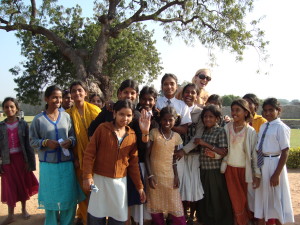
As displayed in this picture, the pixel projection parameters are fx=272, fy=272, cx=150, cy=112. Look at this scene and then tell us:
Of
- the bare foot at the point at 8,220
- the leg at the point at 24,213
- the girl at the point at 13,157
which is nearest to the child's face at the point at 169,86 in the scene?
the girl at the point at 13,157

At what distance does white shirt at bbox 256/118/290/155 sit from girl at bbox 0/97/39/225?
321 centimetres

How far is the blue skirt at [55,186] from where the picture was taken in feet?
10.0

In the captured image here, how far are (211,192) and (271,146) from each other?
36.3 inches

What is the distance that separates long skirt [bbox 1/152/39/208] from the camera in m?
3.90

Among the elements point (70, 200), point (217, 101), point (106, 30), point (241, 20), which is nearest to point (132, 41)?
point (106, 30)

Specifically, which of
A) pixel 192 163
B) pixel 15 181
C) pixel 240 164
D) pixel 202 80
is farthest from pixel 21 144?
pixel 240 164

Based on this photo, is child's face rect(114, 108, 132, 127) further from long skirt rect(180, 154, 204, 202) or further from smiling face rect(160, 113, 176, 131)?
long skirt rect(180, 154, 204, 202)

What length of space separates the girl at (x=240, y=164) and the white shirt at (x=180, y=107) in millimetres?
572

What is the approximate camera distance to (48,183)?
3061 mm

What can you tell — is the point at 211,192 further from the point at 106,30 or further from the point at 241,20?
the point at 241,20

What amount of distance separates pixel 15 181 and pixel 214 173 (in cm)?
283

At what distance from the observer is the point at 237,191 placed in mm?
3342

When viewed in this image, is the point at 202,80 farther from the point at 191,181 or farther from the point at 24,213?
the point at 24,213

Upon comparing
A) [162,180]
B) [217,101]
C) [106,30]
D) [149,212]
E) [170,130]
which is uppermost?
[106,30]
